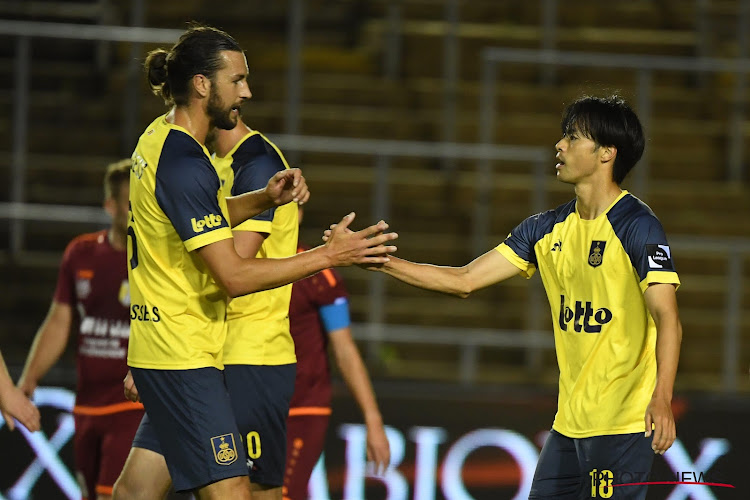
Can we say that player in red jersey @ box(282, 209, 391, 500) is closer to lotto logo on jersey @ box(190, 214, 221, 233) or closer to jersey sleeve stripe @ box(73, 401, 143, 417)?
jersey sleeve stripe @ box(73, 401, 143, 417)

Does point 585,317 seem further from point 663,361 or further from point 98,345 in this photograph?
point 98,345

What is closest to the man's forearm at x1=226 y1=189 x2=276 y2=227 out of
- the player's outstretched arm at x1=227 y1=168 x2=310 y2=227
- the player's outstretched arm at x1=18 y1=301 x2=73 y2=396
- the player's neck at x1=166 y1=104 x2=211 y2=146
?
the player's outstretched arm at x1=227 y1=168 x2=310 y2=227

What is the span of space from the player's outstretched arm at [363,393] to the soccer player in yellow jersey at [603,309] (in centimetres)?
107

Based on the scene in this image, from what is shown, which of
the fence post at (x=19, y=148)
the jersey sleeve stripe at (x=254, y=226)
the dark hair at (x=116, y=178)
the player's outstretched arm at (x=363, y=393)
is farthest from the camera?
the fence post at (x=19, y=148)

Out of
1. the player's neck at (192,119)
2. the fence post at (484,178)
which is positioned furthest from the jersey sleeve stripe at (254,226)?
the fence post at (484,178)

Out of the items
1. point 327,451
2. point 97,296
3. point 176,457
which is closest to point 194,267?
point 176,457

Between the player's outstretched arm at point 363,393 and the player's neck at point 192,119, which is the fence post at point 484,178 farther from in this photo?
the player's neck at point 192,119

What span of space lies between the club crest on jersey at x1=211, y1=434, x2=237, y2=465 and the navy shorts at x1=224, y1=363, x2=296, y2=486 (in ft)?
2.08

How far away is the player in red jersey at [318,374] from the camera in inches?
211

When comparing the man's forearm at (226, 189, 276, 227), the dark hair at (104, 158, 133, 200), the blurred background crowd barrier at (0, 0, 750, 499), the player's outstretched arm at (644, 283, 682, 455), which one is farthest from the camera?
the blurred background crowd barrier at (0, 0, 750, 499)

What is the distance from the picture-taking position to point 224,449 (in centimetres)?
404

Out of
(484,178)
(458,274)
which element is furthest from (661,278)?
(484,178)

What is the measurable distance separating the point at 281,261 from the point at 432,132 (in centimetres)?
607

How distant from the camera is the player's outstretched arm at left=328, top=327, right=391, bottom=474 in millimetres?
5348
